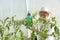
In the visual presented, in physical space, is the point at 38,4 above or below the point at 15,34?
above

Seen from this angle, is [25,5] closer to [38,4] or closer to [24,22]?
[38,4]

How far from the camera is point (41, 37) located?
78cm

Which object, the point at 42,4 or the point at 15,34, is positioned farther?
the point at 42,4

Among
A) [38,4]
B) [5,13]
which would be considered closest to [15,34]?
[5,13]

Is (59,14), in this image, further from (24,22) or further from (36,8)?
(24,22)

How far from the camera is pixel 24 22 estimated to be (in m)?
0.83

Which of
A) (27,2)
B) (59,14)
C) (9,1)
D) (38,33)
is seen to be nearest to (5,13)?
(9,1)

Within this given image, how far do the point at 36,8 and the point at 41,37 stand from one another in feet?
2.29

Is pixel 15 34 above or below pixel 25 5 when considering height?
below

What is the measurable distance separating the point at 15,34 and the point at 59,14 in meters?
0.69

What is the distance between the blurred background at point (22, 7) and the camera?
140 cm

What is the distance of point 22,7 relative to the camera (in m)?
1.44

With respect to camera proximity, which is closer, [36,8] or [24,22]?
[24,22]

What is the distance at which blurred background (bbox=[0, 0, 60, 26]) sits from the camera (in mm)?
1399
